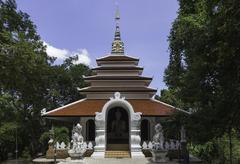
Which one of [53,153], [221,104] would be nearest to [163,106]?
[53,153]

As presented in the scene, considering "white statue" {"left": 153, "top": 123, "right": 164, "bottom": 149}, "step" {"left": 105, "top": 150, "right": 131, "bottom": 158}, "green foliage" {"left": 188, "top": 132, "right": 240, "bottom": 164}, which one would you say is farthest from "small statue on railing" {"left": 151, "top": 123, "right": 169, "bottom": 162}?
"green foliage" {"left": 188, "top": 132, "right": 240, "bottom": 164}

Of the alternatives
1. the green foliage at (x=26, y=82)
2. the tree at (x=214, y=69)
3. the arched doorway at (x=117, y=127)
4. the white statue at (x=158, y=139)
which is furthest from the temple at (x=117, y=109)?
the tree at (x=214, y=69)

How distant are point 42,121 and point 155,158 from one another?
17.6 m

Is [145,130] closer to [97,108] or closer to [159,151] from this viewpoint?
[97,108]

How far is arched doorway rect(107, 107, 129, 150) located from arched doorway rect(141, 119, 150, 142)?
1.00 m

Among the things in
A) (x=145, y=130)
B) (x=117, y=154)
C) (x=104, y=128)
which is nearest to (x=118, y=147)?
(x=117, y=154)

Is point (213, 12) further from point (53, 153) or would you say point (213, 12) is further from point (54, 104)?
point (54, 104)

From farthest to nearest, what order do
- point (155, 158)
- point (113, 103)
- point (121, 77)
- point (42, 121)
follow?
point (42, 121), point (121, 77), point (113, 103), point (155, 158)

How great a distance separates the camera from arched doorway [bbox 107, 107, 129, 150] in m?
26.8

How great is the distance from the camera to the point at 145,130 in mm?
27062

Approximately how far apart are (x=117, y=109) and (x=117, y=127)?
1174mm

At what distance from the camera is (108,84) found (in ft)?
92.5

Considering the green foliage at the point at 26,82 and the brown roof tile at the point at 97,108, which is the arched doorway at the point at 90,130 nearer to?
the brown roof tile at the point at 97,108

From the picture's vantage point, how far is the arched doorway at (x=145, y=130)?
26875mm
